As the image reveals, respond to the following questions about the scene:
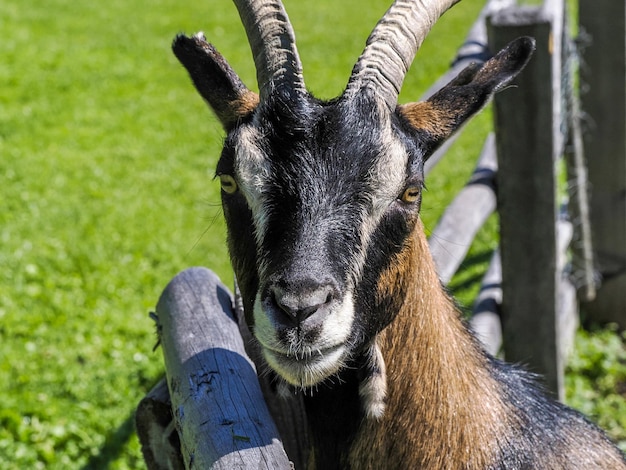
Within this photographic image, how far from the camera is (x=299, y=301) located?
94.2 inches

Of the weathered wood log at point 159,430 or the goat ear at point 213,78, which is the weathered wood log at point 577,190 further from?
the weathered wood log at point 159,430

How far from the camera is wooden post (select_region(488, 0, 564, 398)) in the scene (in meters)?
4.37

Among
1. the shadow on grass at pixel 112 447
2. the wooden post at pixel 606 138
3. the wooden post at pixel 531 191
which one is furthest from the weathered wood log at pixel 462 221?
the shadow on grass at pixel 112 447

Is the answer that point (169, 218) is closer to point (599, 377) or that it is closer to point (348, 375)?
point (599, 377)

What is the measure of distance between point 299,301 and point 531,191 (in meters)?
2.58

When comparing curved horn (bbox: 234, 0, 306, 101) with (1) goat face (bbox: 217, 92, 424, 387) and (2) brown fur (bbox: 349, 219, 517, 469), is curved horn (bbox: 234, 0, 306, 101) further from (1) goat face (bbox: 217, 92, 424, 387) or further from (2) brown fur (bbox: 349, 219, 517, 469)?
(2) brown fur (bbox: 349, 219, 517, 469)

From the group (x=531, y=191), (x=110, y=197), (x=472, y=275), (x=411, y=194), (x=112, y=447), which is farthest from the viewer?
(x=110, y=197)

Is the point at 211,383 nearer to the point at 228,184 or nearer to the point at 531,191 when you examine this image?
the point at 228,184

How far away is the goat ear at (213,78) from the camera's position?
3080 mm

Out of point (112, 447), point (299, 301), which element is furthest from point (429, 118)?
point (112, 447)

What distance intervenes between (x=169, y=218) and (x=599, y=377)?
427 cm

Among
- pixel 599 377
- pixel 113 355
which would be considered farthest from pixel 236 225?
pixel 599 377

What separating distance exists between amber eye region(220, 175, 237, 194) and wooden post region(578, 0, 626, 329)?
12.6 feet

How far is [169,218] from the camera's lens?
8.30 m
